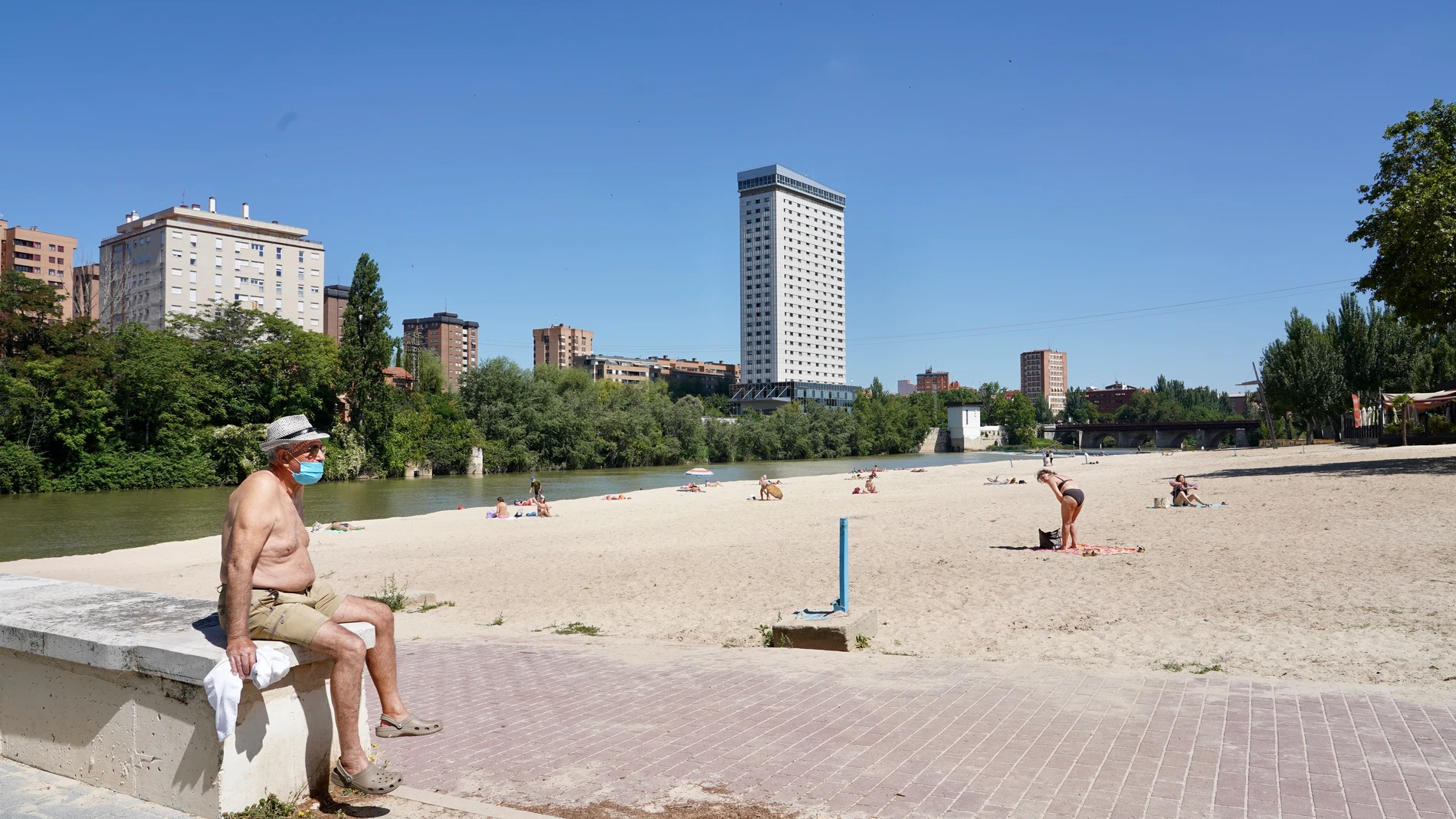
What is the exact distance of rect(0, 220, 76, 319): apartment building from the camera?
12188 cm

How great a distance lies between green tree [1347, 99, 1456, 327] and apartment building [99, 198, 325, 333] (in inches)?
3808

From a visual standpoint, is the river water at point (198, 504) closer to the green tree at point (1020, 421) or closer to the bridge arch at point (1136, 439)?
the bridge arch at point (1136, 439)

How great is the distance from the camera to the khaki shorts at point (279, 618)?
13.2 feet

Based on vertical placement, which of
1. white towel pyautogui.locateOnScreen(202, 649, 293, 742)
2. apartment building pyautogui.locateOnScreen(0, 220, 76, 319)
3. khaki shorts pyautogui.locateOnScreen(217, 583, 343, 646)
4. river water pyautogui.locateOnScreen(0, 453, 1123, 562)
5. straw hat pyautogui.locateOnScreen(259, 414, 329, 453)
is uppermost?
apartment building pyautogui.locateOnScreen(0, 220, 76, 319)

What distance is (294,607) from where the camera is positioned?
13.5ft

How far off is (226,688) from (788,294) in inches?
7116

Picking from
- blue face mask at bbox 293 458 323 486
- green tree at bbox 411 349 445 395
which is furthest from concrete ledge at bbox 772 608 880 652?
green tree at bbox 411 349 445 395

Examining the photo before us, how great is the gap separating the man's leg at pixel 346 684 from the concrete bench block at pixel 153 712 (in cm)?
8

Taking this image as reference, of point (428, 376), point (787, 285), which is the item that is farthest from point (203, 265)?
point (787, 285)

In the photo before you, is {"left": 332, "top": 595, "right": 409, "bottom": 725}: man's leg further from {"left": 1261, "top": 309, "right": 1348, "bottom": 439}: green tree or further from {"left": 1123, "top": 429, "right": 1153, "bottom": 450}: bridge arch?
{"left": 1123, "top": 429, "right": 1153, "bottom": 450}: bridge arch

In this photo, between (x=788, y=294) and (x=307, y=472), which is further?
(x=788, y=294)

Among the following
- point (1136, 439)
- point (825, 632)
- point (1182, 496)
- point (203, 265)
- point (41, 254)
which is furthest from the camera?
point (1136, 439)

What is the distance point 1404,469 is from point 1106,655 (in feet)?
76.2

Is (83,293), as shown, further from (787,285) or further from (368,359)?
(787,285)
